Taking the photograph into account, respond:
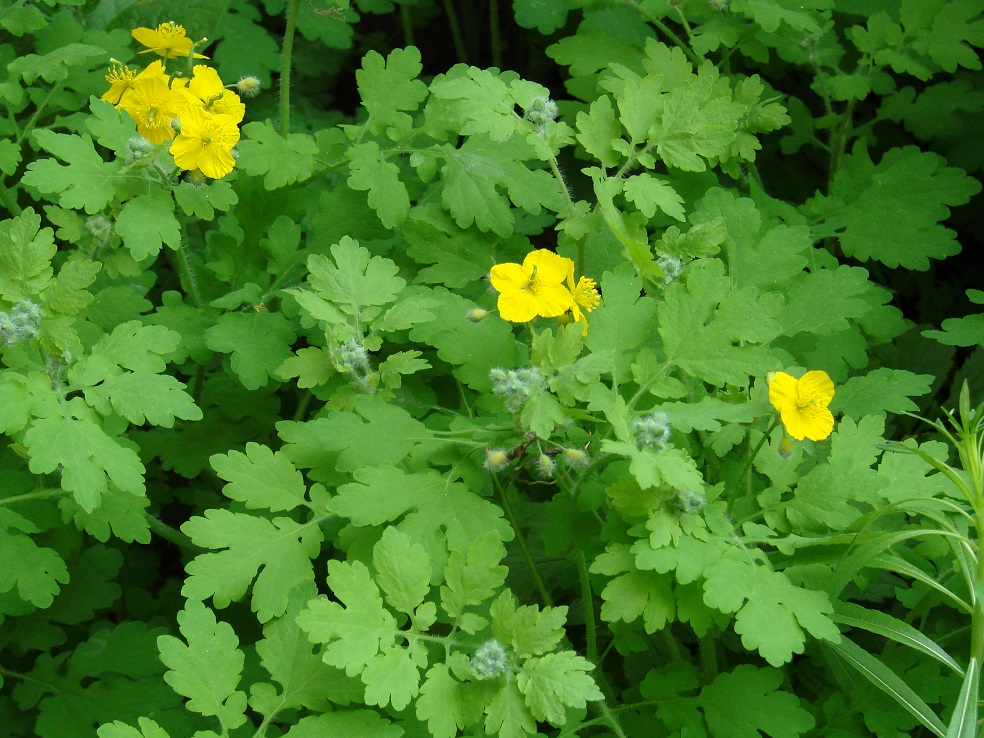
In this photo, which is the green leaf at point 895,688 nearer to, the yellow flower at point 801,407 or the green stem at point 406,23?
the yellow flower at point 801,407

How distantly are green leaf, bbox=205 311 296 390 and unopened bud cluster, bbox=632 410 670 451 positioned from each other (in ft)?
2.44

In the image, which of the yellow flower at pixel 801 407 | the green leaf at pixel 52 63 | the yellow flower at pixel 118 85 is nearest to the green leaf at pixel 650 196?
the yellow flower at pixel 801 407

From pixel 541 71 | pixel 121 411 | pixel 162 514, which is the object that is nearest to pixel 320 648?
pixel 121 411

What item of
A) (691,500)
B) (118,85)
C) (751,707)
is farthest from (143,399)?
(751,707)

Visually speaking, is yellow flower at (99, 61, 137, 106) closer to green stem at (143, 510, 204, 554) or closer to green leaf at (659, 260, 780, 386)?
green stem at (143, 510, 204, 554)

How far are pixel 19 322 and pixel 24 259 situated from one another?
11 cm

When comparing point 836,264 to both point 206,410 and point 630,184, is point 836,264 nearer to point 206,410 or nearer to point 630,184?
Answer: point 630,184

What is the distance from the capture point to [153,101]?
1.83 metres

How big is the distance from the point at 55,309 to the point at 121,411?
256mm

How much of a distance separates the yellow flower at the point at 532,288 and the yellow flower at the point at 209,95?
25.6 inches

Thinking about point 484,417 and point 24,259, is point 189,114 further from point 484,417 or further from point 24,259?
point 484,417

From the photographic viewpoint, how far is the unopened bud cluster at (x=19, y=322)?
1.59m

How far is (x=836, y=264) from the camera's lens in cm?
217

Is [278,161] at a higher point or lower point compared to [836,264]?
higher
